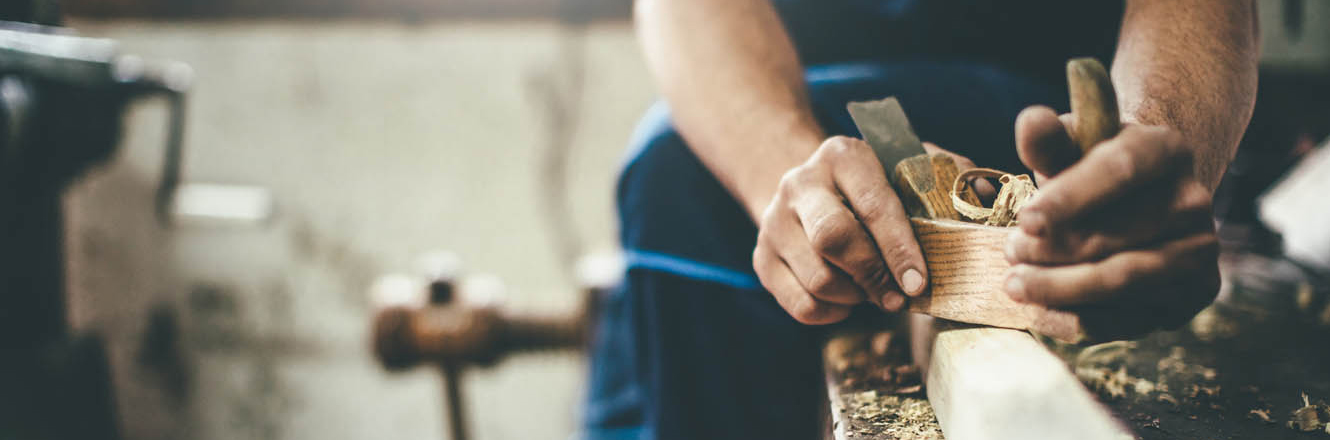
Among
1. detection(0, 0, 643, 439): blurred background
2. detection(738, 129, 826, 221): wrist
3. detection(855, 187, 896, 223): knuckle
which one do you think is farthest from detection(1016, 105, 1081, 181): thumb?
detection(0, 0, 643, 439): blurred background

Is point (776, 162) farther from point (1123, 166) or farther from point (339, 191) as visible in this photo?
point (339, 191)

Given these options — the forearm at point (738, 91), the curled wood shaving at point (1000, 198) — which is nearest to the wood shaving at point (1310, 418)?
the curled wood shaving at point (1000, 198)

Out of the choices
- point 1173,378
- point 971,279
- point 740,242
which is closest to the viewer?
point 971,279

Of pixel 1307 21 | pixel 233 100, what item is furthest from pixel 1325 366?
pixel 233 100

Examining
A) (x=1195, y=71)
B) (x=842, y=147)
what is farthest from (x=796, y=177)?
(x=1195, y=71)

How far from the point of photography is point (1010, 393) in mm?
315

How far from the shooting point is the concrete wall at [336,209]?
1.81 m

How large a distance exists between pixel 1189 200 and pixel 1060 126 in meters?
0.07

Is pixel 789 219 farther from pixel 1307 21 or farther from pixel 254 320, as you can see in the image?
pixel 254 320

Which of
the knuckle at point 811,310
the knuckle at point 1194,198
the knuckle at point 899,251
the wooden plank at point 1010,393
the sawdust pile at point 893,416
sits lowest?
the sawdust pile at point 893,416

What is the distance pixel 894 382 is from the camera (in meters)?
0.51

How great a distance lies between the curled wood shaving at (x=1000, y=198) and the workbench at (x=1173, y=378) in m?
0.14

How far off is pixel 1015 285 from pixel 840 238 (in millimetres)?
Answer: 99

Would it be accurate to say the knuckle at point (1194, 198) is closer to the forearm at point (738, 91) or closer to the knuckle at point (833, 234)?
the knuckle at point (833, 234)
